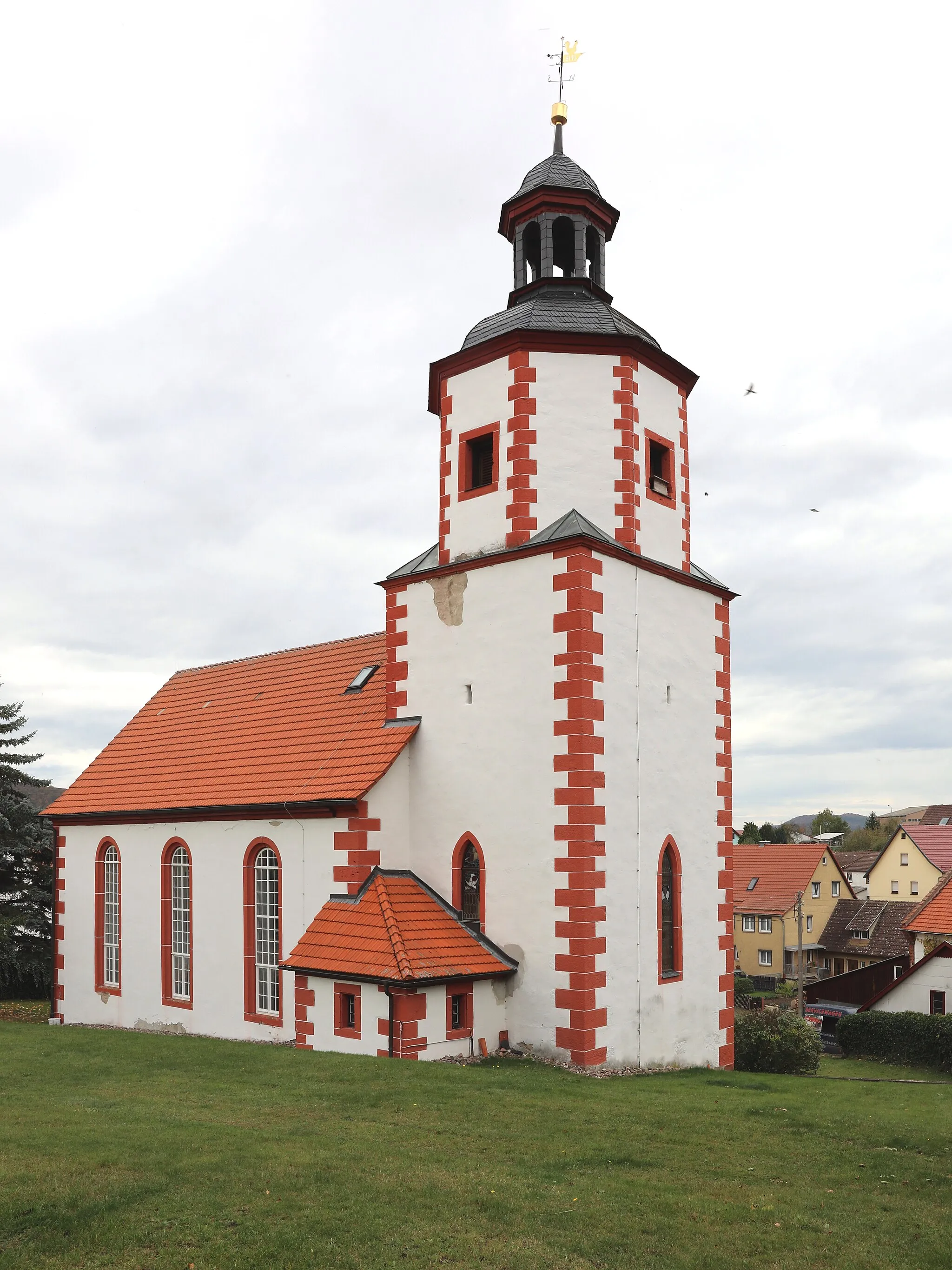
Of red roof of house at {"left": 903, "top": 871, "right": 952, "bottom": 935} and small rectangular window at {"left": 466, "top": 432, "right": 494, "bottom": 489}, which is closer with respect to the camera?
small rectangular window at {"left": 466, "top": 432, "right": 494, "bottom": 489}

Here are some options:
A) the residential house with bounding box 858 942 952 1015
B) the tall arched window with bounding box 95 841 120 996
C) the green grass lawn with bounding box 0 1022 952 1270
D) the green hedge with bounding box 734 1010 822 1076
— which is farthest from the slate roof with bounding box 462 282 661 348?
the residential house with bounding box 858 942 952 1015

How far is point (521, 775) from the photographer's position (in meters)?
16.2

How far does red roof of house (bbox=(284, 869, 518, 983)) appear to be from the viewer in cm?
1504

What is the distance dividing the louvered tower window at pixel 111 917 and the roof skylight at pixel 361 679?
22.9ft

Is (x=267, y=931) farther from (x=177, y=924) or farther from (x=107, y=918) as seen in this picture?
(x=107, y=918)

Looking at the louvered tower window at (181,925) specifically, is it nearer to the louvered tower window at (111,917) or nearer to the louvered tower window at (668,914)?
the louvered tower window at (111,917)

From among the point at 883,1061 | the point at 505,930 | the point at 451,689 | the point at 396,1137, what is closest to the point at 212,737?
the point at 451,689

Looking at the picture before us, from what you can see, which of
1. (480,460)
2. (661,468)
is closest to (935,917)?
(661,468)

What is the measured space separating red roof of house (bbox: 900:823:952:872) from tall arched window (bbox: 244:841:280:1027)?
48.8m

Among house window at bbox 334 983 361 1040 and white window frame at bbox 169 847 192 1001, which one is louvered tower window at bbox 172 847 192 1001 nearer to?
white window frame at bbox 169 847 192 1001

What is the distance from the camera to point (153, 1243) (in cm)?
720

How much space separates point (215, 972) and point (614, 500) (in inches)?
455

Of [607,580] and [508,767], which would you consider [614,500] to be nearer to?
[607,580]

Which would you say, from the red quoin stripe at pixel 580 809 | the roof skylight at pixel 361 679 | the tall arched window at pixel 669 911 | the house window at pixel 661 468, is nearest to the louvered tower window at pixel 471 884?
the red quoin stripe at pixel 580 809
